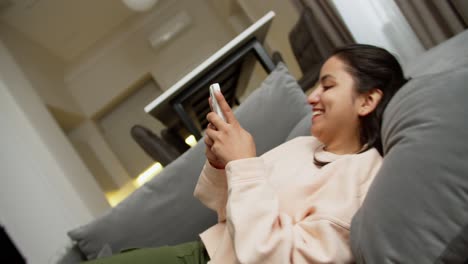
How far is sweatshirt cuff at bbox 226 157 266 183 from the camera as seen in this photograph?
0.63 meters

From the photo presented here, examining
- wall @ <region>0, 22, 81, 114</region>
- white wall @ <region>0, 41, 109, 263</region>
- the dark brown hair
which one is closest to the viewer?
the dark brown hair

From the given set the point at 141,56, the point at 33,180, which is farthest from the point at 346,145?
the point at 141,56

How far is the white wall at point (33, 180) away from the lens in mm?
1983

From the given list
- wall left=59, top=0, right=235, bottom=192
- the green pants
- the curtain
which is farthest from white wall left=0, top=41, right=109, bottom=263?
the curtain

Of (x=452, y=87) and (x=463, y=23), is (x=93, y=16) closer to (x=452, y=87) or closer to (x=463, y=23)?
(x=463, y=23)

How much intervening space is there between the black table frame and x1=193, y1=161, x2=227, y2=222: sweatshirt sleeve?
78 centimetres

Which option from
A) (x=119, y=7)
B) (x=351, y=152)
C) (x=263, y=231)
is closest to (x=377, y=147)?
(x=351, y=152)

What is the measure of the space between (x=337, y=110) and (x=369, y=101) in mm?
94

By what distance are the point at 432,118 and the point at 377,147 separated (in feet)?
1.03

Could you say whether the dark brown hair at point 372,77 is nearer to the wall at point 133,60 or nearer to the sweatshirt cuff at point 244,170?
the sweatshirt cuff at point 244,170

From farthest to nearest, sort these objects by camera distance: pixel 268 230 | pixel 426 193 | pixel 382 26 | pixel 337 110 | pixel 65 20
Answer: pixel 65 20 → pixel 382 26 → pixel 337 110 → pixel 268 230 → pixel 426 193

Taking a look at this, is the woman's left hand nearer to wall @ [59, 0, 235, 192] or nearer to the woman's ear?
the woman's ear

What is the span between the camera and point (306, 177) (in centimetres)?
76

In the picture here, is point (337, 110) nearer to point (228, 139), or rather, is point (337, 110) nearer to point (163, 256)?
point (228, 139)
